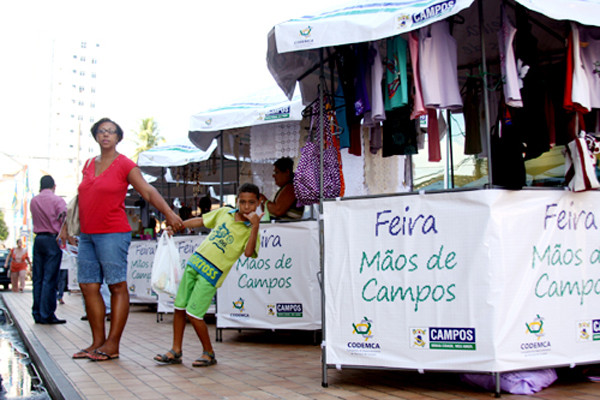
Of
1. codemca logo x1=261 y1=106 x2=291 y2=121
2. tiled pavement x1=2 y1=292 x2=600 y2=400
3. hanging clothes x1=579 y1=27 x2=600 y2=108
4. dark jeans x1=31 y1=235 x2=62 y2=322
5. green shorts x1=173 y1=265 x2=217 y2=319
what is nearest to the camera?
tiled pavement x1=2 y1=292 x2=600 y2=400

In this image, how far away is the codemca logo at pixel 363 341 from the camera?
4160 millimetres

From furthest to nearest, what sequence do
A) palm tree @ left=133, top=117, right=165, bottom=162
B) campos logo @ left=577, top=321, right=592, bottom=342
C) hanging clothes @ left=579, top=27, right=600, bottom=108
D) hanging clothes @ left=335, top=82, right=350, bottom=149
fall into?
1. palm tree @ left=133, top=117, right=165, bottom=162
2. hanging clothes @ left=335, top=82, right=350, bottom=149
3. hanging clothes @ left=579, top=27, right=600, bottom=108
4. campos logo @ left=577, top=321, right=592, bottom=342

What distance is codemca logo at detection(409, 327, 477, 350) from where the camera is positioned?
3842 millimetres

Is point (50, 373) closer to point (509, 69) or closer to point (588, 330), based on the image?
point (588, 330)

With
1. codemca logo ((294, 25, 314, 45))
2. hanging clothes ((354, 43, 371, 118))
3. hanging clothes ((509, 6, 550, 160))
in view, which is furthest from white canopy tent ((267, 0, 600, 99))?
hanging clothes ((354, 43, 371, 118))

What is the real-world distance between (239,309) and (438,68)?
3745mm

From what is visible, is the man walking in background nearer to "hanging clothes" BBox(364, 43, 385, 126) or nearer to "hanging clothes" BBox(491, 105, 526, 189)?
"hanging clothes" BBox(364, 43, 385, 126)

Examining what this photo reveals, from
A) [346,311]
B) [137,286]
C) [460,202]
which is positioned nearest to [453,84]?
[460,202]

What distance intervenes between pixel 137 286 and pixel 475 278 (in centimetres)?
813

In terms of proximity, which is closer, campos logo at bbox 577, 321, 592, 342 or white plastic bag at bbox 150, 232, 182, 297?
Answer: campos logo at bbox 577, 321, 592, 342

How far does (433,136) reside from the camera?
572 centimetres

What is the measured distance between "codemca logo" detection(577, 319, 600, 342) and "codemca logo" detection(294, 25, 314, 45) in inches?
112

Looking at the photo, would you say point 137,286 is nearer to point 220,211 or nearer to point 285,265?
point 285,265

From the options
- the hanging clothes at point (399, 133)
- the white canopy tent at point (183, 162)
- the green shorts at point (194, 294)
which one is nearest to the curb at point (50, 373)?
the green shorts at point (194, 294)
